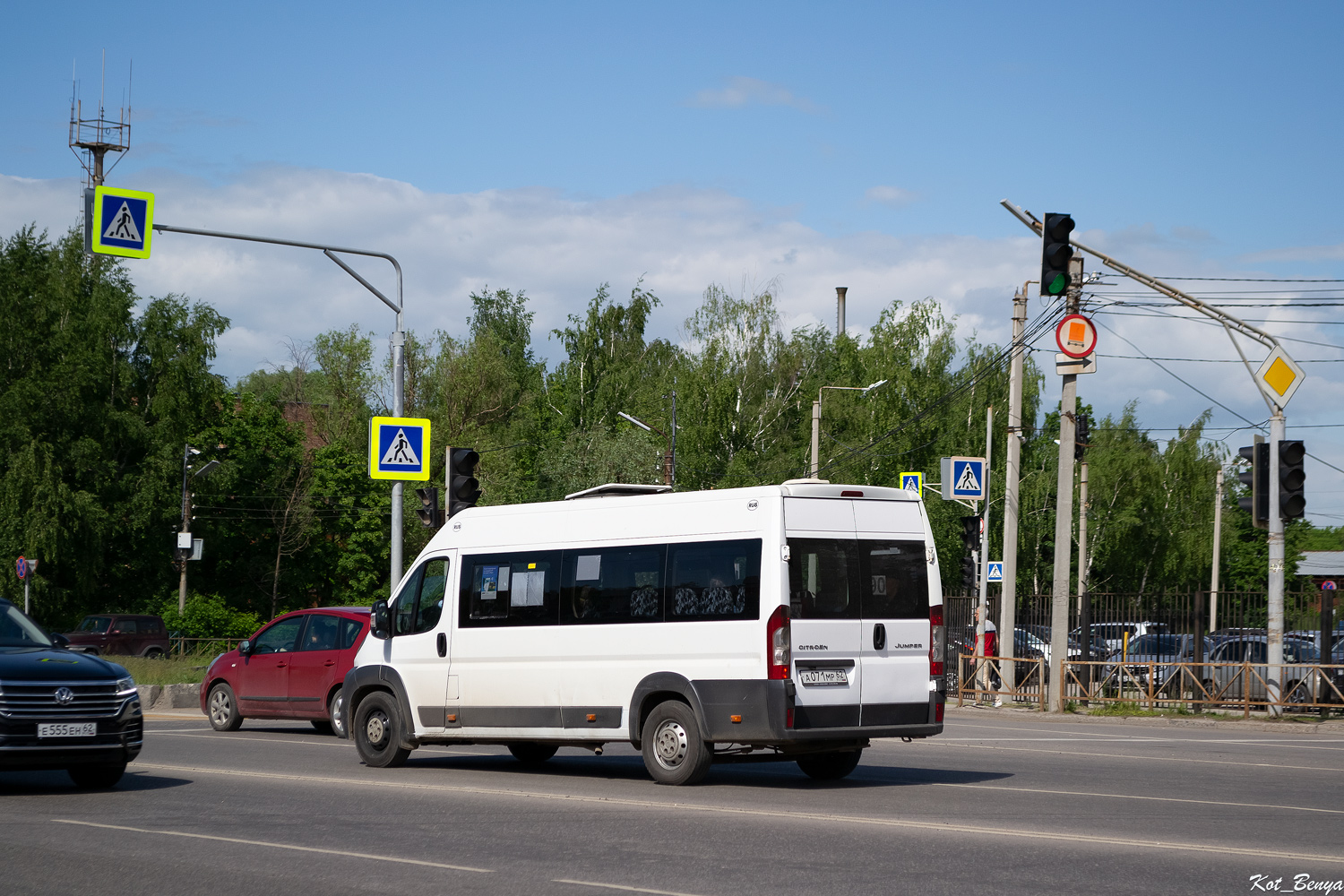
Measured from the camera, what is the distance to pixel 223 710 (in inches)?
778

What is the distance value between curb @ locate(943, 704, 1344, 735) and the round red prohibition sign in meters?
6.18

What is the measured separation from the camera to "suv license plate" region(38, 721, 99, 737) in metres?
11.3

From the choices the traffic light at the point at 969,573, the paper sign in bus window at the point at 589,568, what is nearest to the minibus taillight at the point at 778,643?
the paper sign in bus window at the point at 589,568

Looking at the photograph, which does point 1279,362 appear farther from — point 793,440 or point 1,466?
point 1,466

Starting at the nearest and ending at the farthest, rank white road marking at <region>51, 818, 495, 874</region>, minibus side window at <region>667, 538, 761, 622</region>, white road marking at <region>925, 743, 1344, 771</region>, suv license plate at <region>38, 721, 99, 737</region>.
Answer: white road marking at <region>51, 818, 495, 874</region>
suv license plate at <region>38, 721, 99, 737</region>
minibus side window at <region>667, 538, 761, 622</region>
white road marking at <region>925, 743, 1344, 771</region>

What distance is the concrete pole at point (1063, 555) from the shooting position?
26281mm

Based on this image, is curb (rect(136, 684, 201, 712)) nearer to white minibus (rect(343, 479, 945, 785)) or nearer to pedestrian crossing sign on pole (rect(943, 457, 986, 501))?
white minibus (rect(343, 479, 945, 785))

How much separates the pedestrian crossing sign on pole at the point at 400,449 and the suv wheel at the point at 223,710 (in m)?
3.81

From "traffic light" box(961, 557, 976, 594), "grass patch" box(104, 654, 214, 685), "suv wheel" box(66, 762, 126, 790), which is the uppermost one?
"traffic light" box(961, 557, 976, 594)

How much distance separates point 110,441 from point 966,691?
131 feet

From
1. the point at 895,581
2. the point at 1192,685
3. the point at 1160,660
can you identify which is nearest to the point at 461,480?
the point at 895,581

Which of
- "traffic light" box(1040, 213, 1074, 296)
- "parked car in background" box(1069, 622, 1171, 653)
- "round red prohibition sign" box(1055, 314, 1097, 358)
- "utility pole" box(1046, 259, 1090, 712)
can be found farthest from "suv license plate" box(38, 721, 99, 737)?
"parked car in background" box(1069, 622, 1171, 653)

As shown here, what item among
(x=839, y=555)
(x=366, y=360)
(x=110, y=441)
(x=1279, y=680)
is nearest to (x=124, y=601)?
(x=110, y=441)

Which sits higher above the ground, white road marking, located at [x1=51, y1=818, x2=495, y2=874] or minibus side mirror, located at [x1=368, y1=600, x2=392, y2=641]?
minibus side mirror, located at [x1=368, y1=600, x2=392, y2=641]
